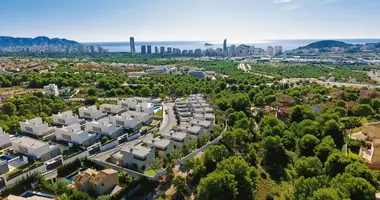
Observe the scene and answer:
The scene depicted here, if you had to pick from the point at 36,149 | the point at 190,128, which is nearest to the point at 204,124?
the point at 190,128

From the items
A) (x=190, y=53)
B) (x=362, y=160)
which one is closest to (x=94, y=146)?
(x=362, y=160)

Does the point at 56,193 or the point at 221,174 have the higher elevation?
the point at 221,174

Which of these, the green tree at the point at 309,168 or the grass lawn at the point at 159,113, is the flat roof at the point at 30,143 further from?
the green tree at the point at 309,168

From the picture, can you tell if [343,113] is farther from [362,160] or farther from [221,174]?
[221,174]

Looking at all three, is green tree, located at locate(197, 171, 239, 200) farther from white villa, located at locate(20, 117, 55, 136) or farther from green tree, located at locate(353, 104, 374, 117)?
green tree, located at locate(353, 104, 374, 117)

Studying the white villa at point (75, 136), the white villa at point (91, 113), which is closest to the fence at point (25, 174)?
the white villa at point (75, 136)

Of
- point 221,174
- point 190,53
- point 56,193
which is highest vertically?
point 190,53

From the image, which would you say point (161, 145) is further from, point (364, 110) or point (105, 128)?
point (364, 110)
